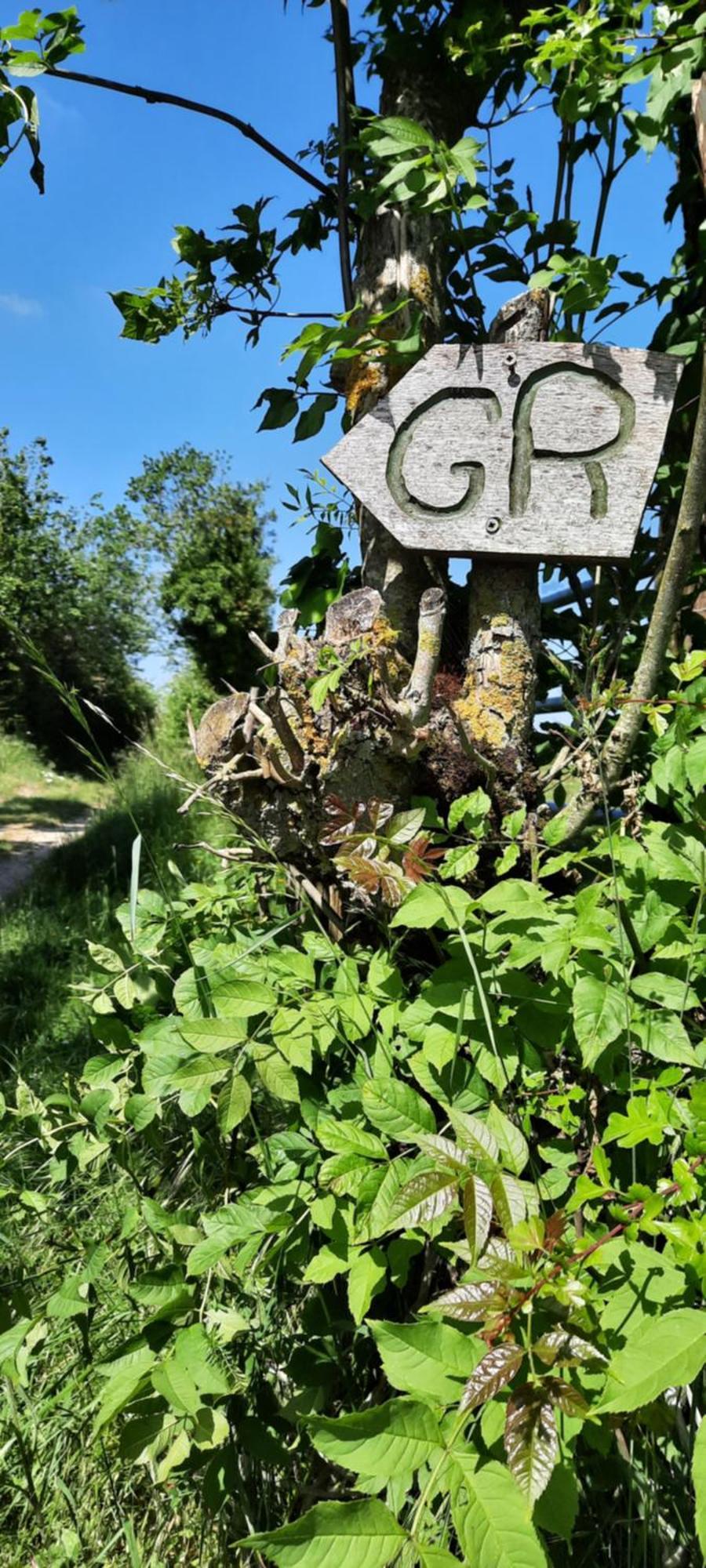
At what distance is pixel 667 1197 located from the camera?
35.1 inches

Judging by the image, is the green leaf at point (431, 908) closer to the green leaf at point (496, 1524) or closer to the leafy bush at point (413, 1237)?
the leafy bush at point (413, 1237)

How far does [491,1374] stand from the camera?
0.68 m

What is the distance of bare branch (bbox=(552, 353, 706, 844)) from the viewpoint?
140 centimetres

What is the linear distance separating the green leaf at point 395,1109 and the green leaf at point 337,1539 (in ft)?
1.16

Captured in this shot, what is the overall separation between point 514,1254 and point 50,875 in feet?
16.1

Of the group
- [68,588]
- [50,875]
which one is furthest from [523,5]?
[68,588]

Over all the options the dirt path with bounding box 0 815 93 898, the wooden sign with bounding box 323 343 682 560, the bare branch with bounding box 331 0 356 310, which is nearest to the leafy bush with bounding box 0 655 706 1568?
the wooden sign with bounding box 323 343 682 560

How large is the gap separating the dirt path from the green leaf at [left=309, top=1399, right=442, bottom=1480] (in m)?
5.32

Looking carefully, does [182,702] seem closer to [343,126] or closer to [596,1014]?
[343,126]

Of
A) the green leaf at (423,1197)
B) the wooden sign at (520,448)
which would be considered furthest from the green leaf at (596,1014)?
the wooden sign at (520,448)

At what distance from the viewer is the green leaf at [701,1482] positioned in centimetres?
60

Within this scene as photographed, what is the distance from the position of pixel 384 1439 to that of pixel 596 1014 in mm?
454

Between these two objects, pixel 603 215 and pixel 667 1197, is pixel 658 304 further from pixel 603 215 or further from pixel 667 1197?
pixel 667 1197

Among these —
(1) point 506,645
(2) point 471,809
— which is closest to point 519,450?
(1) point 506,645
